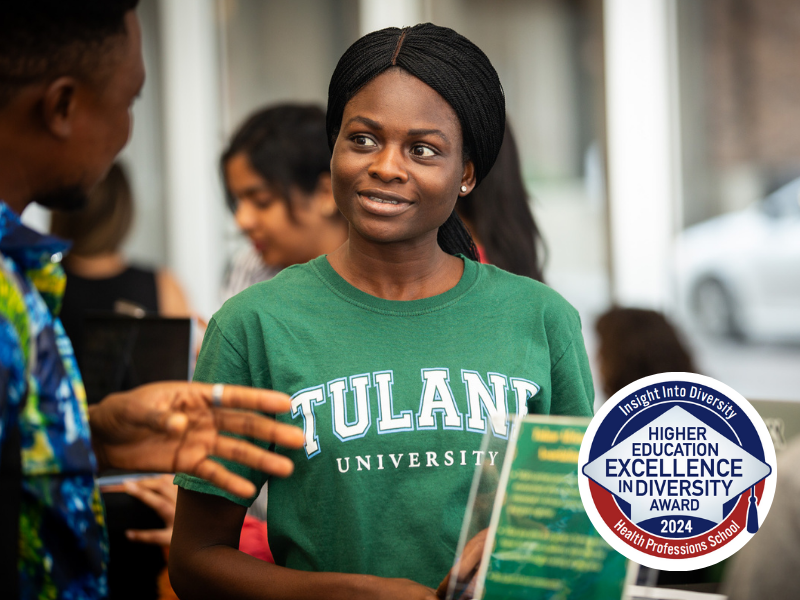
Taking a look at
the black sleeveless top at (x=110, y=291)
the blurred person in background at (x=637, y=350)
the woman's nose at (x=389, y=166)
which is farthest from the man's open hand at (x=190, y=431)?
the black sleeveless top at (x=110, y=291)

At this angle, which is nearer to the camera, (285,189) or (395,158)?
(395,158)

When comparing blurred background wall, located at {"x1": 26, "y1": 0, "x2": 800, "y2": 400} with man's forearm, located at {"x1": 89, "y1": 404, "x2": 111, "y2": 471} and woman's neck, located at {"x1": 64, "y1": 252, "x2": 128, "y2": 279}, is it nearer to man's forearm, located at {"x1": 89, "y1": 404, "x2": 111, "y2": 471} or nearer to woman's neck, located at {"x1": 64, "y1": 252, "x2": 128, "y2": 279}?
woman's neck, located at {"x1": 64, "y1": 252, "x2": 128, "y2": 279}

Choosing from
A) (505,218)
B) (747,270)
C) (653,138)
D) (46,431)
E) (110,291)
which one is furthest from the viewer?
(747,270)

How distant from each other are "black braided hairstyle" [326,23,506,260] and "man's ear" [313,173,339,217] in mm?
1123

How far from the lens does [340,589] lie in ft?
3.76

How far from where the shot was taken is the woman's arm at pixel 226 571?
3.78ft

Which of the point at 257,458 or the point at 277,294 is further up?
the point at 277,294

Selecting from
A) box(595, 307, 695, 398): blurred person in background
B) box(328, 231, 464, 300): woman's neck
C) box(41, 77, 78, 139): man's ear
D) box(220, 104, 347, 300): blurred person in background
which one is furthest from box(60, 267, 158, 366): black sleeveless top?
box(41, 77, 78, 139): man's ear

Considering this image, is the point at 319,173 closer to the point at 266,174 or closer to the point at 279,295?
the point at 266,174

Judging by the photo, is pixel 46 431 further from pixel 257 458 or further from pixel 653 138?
pixel 653 138

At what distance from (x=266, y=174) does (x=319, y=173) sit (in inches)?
6.5

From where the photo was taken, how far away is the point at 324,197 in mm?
2586

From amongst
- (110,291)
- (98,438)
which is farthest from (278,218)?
(98,438)

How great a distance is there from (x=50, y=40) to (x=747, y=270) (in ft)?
14.9
